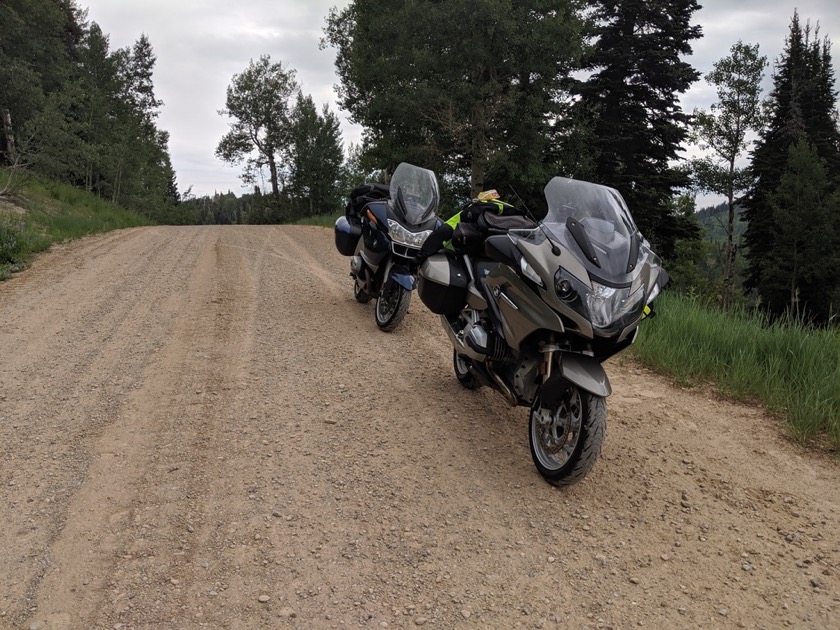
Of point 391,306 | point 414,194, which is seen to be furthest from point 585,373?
point 414,194

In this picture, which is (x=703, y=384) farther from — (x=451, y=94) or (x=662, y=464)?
(x=451, y=94)

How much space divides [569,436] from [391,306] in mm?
3311

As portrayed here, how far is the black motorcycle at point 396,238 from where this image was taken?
19.8 ft

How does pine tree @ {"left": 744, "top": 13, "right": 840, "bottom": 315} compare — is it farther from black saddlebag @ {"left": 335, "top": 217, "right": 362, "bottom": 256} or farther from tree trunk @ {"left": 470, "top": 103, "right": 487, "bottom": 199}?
A: black saddlebag @ {"left": 335, "top": 217, "right": 362, "bottom": 256}

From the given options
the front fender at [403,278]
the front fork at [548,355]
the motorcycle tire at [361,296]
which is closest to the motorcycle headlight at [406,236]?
the front fender at [403,278]

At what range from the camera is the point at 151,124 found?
45531mm

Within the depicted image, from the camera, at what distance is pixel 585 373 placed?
3107 mm

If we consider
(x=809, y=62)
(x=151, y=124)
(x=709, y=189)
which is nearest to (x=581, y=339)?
(x=709, y=189)

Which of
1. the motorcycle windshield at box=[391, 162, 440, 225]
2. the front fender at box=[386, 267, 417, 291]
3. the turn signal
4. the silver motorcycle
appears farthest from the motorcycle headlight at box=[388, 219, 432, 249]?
the turn signal

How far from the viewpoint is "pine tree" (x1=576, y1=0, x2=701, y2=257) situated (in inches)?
954

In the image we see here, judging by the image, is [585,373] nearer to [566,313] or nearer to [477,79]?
[566,313]

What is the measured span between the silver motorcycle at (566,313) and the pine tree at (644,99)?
21.8 meters

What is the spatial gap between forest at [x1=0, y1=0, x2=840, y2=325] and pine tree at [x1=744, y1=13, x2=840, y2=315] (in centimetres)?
12

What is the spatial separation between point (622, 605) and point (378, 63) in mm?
21311
